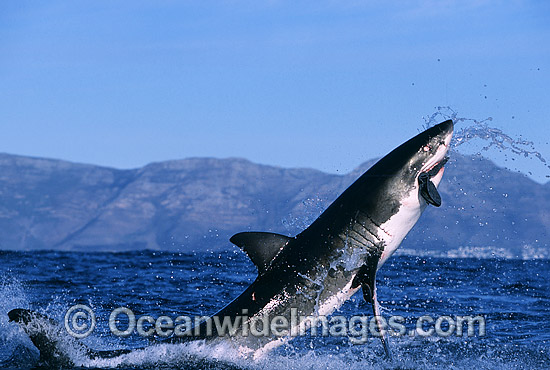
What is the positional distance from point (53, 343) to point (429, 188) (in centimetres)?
733

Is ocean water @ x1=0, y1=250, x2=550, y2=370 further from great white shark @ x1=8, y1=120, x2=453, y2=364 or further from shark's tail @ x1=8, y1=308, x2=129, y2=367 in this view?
great white shark @ x1=8, y1=120, x2=453, y2=364

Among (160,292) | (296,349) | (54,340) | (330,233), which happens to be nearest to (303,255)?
(330,233)

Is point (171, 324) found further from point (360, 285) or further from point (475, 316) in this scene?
point (475, 316)

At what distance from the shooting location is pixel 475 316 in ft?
67.4

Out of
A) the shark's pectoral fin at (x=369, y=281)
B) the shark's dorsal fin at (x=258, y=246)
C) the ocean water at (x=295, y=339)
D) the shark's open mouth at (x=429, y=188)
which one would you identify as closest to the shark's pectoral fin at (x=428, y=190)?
the shark's open mouth at (x=429, y=188)

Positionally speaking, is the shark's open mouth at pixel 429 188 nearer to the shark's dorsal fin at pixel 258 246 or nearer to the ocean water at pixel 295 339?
the shark's dorsal fin at pixel 258 246

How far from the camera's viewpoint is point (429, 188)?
44.4 ft

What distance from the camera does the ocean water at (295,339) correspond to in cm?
1337

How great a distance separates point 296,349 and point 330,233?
2.75 metres

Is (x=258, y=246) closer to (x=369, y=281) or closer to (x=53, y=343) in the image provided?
(x=369, y=281)

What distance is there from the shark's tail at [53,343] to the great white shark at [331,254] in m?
1.62

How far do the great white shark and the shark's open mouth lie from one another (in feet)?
0.06

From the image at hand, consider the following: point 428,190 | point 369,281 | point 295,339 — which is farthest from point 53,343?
point 428,190

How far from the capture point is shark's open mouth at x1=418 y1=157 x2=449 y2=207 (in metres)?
13.5
